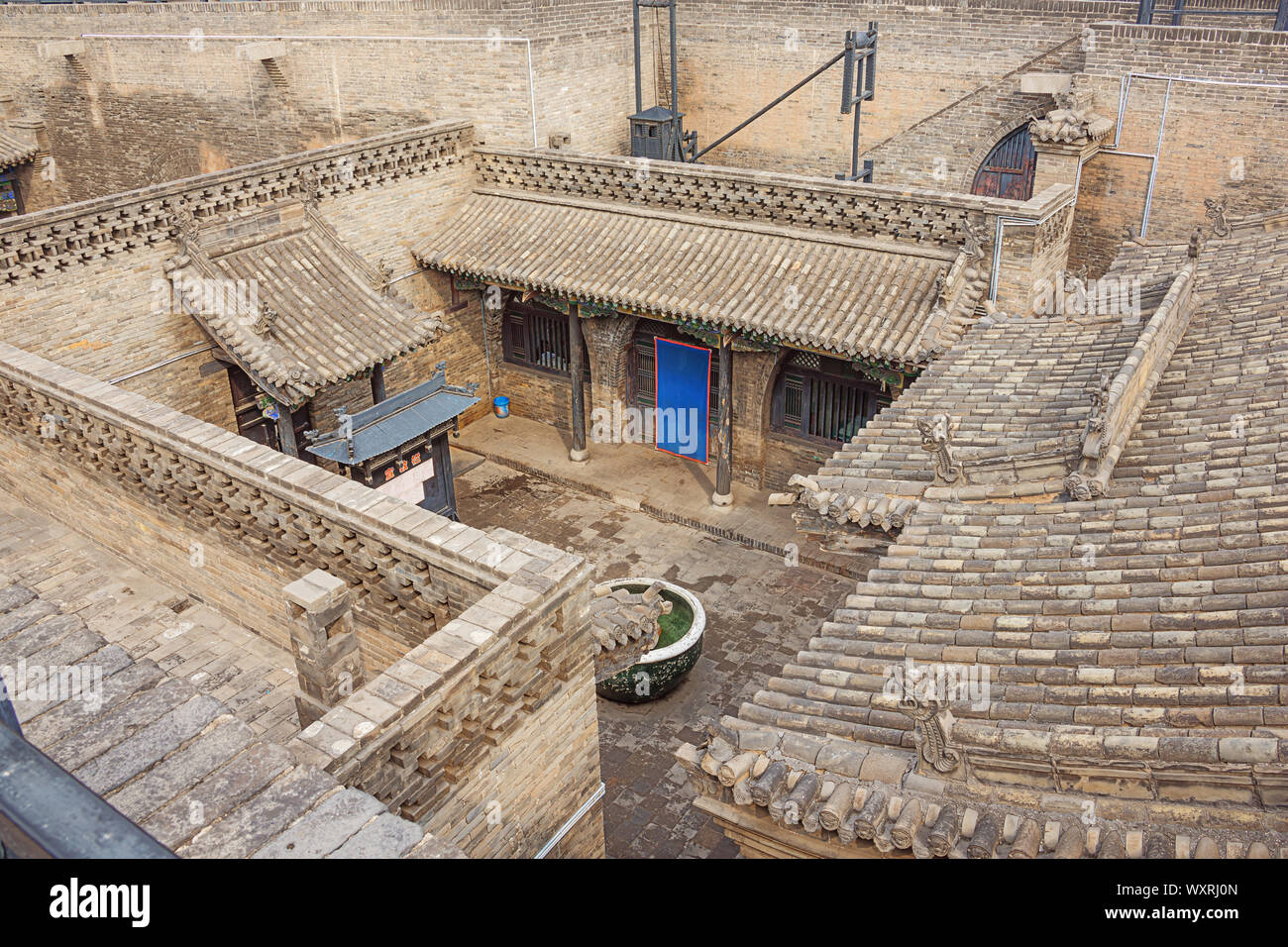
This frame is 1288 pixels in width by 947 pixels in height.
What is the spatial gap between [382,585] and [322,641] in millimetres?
1349

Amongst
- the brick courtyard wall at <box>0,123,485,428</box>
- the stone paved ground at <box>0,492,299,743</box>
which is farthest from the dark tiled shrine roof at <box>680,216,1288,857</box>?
the brick courtyard wall at <box>0,123,485,428</box>

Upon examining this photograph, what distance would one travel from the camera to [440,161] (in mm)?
18016

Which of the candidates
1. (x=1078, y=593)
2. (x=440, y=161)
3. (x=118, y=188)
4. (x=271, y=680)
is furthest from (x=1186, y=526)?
(x=118, y=188)

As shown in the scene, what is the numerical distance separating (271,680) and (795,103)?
54.7 ft

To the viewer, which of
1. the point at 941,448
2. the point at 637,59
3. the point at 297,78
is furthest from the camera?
the point at 297,78

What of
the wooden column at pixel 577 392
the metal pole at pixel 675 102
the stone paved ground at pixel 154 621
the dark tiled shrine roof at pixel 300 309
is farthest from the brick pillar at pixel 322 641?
the metal pole at pixel 675 102

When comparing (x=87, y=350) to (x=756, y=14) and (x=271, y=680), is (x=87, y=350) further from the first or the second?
(x=756, y=14)

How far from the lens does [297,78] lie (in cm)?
2100

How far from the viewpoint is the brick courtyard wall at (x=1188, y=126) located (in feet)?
47.9

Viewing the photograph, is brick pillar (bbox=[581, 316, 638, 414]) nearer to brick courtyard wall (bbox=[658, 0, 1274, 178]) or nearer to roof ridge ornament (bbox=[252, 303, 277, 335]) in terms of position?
roof ridge ornament (bbox=[252, 303, 277, 335])

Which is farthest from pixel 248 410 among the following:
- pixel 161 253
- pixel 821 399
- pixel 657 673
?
pixel 821 399

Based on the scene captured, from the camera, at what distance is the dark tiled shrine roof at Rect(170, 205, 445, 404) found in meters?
13.7

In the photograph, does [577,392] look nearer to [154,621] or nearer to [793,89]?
[793,89]

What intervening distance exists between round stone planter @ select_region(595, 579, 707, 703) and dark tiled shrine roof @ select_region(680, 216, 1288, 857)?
4.60 meters
